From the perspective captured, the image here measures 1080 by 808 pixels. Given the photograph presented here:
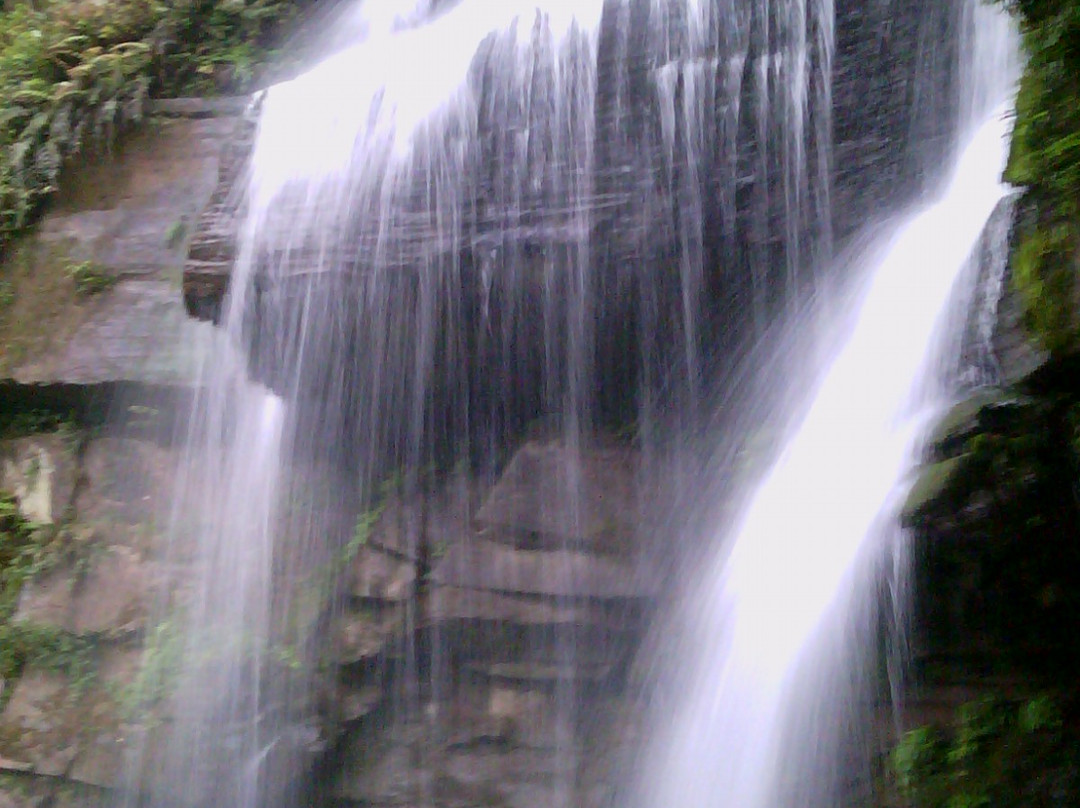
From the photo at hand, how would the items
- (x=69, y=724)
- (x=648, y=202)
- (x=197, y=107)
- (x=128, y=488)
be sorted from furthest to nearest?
(x=197, y=107), (x=128, y=488), (x=69, y=724), (x=648, y=202)

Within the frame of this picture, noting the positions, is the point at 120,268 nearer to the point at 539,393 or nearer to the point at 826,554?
the point at 539,393

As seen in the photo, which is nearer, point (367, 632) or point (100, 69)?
point (367, 632)

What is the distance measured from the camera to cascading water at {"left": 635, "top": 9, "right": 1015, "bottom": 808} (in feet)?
12.1

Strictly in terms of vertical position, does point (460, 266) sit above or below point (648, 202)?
below

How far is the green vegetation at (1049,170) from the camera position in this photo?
343 centimetres

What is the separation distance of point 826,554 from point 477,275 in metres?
2.09

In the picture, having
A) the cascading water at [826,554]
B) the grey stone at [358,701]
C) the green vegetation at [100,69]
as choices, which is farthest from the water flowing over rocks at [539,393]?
the green vegetation at [100,69]

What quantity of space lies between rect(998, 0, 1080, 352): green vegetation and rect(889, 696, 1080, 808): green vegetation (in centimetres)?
122

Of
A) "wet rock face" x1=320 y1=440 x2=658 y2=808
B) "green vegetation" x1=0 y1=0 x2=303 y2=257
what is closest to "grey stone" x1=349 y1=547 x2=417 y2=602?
"wet rock face" x1=320 y1=440 x2=658 y2=808

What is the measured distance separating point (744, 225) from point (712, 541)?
4.71 ft

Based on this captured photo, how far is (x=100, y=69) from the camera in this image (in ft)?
23.7

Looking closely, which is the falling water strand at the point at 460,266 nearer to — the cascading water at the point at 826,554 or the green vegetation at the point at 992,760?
the cascading water at the point at 826,554

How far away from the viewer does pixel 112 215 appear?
7.08 metres

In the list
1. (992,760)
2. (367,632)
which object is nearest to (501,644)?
(367,632)
